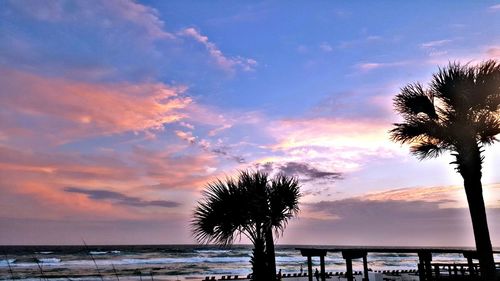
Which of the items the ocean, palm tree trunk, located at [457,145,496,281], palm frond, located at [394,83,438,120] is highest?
palm frond, located at [394,83,438,120]

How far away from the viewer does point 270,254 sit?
16312 mm

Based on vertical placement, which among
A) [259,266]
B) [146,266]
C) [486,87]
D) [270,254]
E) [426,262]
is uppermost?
[486,87]

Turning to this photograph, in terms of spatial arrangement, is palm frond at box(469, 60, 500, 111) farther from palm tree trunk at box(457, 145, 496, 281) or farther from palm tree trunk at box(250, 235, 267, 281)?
palm tree trunk at box(250, 235, 267, 281)

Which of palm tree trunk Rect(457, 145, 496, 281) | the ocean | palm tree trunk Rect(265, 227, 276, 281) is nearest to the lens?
palm tree trunk Rect(457, 145, 496, 281)

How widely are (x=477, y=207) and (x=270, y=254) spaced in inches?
284

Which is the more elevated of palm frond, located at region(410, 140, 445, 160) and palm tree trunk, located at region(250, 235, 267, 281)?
palm frond, located at region(410, 140, 445, 160)

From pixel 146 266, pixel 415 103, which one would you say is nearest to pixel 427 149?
pixel 415 103

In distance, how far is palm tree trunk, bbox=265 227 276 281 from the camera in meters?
15.8

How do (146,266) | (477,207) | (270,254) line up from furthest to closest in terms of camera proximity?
(146,266) < (270,254) < (477,207)

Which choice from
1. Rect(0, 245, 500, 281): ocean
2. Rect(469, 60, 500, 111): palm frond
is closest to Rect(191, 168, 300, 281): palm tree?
Rect(469, 60, 500, 111): palm frond

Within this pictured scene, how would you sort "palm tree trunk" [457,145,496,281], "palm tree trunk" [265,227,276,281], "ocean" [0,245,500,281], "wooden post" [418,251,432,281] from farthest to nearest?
"ocean" [0,245,500,281] → "palm tree trunk" [265,227,276,281] → "wooden post" [418,251,432,281] → "palm tree trunk" [457,145,496,281]

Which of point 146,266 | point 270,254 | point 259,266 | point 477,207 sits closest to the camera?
point 477,207

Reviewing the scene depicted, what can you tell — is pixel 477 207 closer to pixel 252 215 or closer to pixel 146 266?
pixel 252 215

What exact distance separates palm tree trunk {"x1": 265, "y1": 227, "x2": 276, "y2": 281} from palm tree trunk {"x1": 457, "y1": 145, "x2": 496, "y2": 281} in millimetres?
6741
